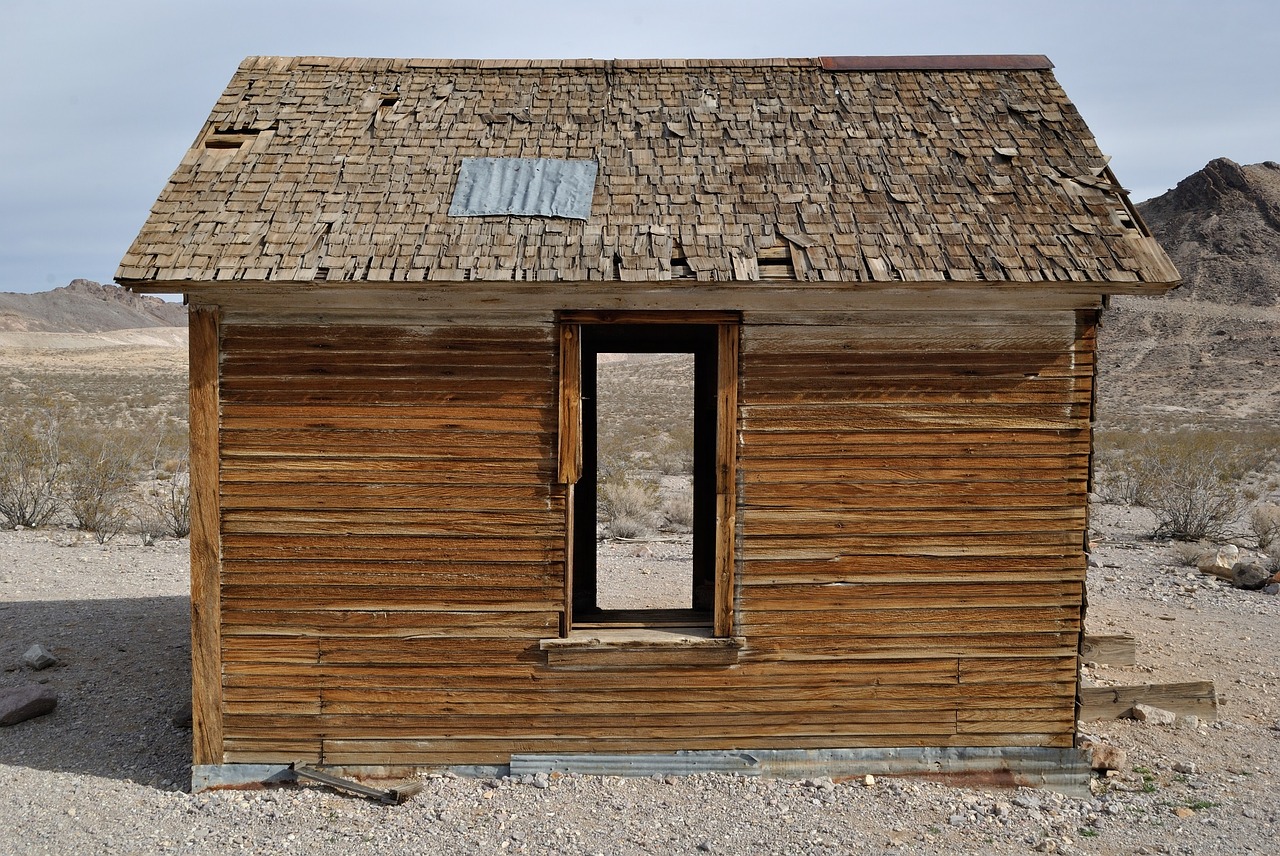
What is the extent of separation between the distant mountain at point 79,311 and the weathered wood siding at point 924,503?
350ft

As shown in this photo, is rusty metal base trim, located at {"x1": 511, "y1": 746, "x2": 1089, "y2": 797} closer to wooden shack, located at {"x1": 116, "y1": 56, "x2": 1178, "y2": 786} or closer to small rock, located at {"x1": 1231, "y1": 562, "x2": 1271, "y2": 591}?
wooden shack, located at {"x1": 116, "y1": 56, "x2": 1178, "y2": 786}

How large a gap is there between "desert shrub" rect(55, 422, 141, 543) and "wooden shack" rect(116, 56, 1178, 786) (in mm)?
7994

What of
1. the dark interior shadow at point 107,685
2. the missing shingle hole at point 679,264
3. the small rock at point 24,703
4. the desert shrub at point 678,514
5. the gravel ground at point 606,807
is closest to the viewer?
the gravel ground at point 606,807

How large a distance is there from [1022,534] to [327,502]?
13.3ft

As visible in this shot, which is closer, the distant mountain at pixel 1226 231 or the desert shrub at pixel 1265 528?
the desert shrub at pixel 1265 528

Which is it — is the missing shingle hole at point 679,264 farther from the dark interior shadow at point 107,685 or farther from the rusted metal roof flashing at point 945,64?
the dark interior shadow at point 107,685

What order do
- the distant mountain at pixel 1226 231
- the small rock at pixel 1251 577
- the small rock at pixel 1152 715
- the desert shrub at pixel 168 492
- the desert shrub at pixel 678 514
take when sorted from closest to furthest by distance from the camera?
the small rock at pixel 1152 715 < the small rock at pixel 1251 577 < the desert shrub at pixel 168 492 < the desert shrub at pixel 678 514 < the distant mountain at pixel 1226 231

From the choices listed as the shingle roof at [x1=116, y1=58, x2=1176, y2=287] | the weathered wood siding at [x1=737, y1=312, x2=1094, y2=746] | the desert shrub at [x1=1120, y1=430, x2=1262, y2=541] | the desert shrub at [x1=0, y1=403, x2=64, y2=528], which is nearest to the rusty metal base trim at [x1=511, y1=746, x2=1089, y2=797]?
the weathered wood siding at [x1=737, y1=312, x2=1094, y2=746]

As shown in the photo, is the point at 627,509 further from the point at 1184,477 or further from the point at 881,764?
the point at 1184,477

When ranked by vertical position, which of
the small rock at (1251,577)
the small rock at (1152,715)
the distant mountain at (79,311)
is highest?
the distant mountain at (79,311)

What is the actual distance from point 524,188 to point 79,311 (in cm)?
13004

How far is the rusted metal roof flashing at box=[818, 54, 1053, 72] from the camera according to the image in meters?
6.79

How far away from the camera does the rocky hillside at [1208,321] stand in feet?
116

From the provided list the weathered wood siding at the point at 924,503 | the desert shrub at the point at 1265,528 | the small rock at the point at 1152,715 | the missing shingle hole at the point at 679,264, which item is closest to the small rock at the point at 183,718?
the weathered wood siding at the point at 924,503
